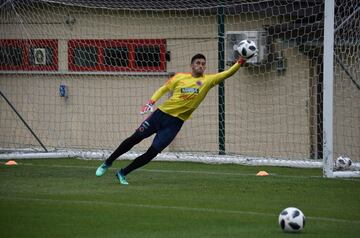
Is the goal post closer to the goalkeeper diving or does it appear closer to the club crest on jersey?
the goalkeeper diving

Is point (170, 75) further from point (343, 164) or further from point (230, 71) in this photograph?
point (230, 71)

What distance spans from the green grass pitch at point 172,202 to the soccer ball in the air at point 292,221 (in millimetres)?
95

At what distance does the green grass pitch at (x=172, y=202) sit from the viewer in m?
11.7

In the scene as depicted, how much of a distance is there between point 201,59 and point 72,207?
430 cm

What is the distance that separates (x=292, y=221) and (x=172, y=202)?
3.14 metres

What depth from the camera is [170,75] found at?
24250 mm

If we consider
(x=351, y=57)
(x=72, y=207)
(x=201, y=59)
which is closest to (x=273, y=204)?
(x=72, y=207)

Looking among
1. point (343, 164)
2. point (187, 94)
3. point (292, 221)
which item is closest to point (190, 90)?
point (187, 94)

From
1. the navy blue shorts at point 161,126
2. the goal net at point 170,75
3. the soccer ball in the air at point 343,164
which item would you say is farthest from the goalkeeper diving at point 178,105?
the goal net at point 170,75

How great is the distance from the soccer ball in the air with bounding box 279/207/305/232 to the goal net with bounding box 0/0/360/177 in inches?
369

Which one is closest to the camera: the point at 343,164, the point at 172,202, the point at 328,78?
the point at 172,202

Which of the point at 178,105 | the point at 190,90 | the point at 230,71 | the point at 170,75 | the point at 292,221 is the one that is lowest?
the point at 292,221

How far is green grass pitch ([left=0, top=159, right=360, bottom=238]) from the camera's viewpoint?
11.7m

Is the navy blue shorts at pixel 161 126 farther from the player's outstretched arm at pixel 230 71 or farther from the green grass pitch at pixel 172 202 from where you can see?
the player's outstretched arm at pixel 230 71
